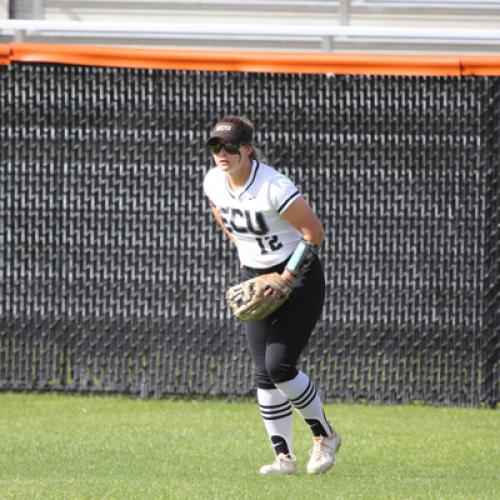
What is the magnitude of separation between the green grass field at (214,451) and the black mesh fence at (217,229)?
0.30 meters

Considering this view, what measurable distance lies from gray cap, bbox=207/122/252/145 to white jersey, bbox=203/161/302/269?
0.20 meters

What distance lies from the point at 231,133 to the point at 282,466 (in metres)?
1.77

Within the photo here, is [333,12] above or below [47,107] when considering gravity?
above

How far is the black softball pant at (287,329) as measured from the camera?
6.54 m

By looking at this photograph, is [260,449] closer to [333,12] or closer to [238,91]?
[238,91]

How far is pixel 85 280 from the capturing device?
9.69 metres

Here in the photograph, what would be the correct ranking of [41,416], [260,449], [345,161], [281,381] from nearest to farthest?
1. [281,381]
2. [260,449]
3. [41,416]
4. [345,161]

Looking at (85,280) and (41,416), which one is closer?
(41,416)

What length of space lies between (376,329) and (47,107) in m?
2.98

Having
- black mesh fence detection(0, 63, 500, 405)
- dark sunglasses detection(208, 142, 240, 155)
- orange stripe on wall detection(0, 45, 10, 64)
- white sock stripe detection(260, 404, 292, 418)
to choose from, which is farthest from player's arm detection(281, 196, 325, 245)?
orange stripe on wall detection(0, 45, 10, 64)

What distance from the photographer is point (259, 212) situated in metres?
6.48

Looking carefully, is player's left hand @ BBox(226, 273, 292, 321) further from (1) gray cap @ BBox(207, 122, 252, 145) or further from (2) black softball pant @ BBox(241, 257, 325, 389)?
(1) gray cap @ BBox(207, 122, 252, 145)

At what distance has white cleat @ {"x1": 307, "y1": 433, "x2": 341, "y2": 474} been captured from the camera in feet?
22.0

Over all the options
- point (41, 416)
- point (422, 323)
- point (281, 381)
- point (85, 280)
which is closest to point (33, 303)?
point (85, 280)
